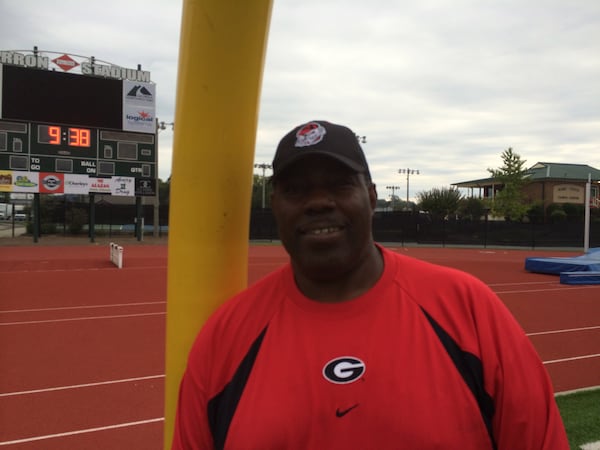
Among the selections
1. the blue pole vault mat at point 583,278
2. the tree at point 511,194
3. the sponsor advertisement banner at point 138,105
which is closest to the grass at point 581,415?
the blue pole vault mat at point 583,278

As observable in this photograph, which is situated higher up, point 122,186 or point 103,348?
point 122,186

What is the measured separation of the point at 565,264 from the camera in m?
15.8

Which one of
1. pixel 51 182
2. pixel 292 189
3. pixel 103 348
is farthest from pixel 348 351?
pixel 51 182

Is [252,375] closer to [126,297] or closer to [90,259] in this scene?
[126,297]

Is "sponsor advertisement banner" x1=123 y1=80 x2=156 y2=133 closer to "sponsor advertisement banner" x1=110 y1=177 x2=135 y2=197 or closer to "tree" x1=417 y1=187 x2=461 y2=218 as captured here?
"sponsor advertisement banner" x1=110 y1=177 x2=135 y2=197

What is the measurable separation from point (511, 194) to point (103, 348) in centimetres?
3915

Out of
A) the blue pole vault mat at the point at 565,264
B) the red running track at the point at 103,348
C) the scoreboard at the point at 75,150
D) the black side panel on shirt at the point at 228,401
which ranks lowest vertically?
the red running track at the point at 103,348

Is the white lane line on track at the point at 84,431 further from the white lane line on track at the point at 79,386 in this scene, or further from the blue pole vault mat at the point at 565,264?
the blue pole vault mat at the point at 565,264

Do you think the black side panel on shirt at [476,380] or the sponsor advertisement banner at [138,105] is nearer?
the black side panel on shirt at [476,380]

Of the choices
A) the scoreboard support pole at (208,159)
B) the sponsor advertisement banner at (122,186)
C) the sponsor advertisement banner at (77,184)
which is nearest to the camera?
the scoreboard support pole at (208,159)

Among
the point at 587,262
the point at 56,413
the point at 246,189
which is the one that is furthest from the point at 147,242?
the point at 246,189

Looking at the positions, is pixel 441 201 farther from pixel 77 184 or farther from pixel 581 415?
pixel 581 415

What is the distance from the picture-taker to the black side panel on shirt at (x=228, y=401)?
1389 mm

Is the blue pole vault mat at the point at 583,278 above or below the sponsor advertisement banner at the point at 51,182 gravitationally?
below
